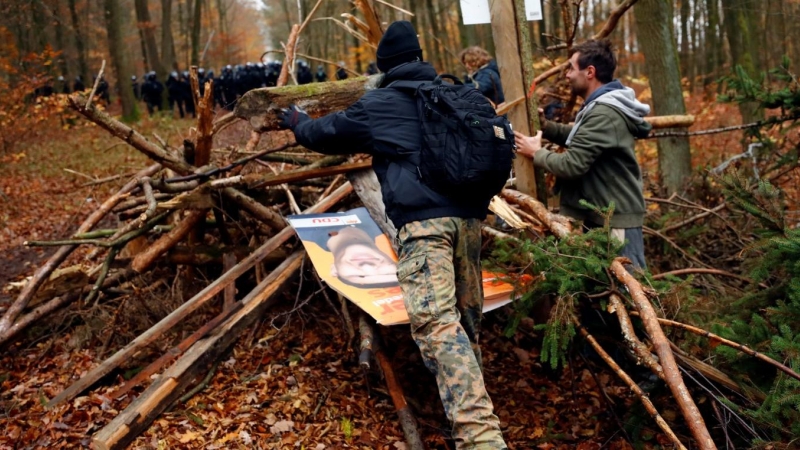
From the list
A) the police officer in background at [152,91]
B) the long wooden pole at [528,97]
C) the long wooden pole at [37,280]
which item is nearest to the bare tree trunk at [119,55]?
the police officer in background at [152,91]

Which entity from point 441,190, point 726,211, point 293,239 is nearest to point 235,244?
point 293,239

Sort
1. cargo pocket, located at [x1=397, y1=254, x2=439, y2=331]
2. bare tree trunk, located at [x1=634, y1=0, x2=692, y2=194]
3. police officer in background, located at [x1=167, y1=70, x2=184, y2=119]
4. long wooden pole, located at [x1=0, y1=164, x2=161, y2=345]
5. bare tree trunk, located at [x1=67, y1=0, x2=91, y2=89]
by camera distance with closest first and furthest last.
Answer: cargo pocket, located at [x1=397, y1=254, x2=439, y2=331]
long wooden pole, located at [x1=0, y1=164, x2=161, y2=345]
bare tree trunk, located at [x1=634, y1=0, x2=692, y2=194]
police officer in background, located at [x1=167, y1=70, x2=184, y2=119]
bare tree trunk, located at [x1=67, y1=0, x2=91, y2=89]

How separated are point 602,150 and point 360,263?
1.89 meters

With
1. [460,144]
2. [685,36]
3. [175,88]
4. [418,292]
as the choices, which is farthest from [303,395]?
[175,88]

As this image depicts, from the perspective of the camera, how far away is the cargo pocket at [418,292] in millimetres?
3443

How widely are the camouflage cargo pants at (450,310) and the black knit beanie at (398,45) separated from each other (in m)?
1.03

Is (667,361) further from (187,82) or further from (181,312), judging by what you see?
(187,82)

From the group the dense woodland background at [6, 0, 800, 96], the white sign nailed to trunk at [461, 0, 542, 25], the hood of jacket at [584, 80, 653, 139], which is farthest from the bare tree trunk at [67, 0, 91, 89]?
the hood of jacket at [584, 80, 653, 139]

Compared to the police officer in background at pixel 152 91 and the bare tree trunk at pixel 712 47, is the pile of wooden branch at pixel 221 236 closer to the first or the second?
the bare tree trunk at pixel 712 47

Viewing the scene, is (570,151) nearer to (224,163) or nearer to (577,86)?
(577,86)

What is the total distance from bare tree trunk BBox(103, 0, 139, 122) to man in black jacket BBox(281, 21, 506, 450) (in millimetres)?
19701

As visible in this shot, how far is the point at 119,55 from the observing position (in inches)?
815

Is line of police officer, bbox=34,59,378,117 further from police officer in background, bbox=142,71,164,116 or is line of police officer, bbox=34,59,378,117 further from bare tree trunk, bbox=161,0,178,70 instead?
bare tree trunk, bbox=161,0,178,70

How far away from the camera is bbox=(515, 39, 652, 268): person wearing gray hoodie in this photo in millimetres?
4348
